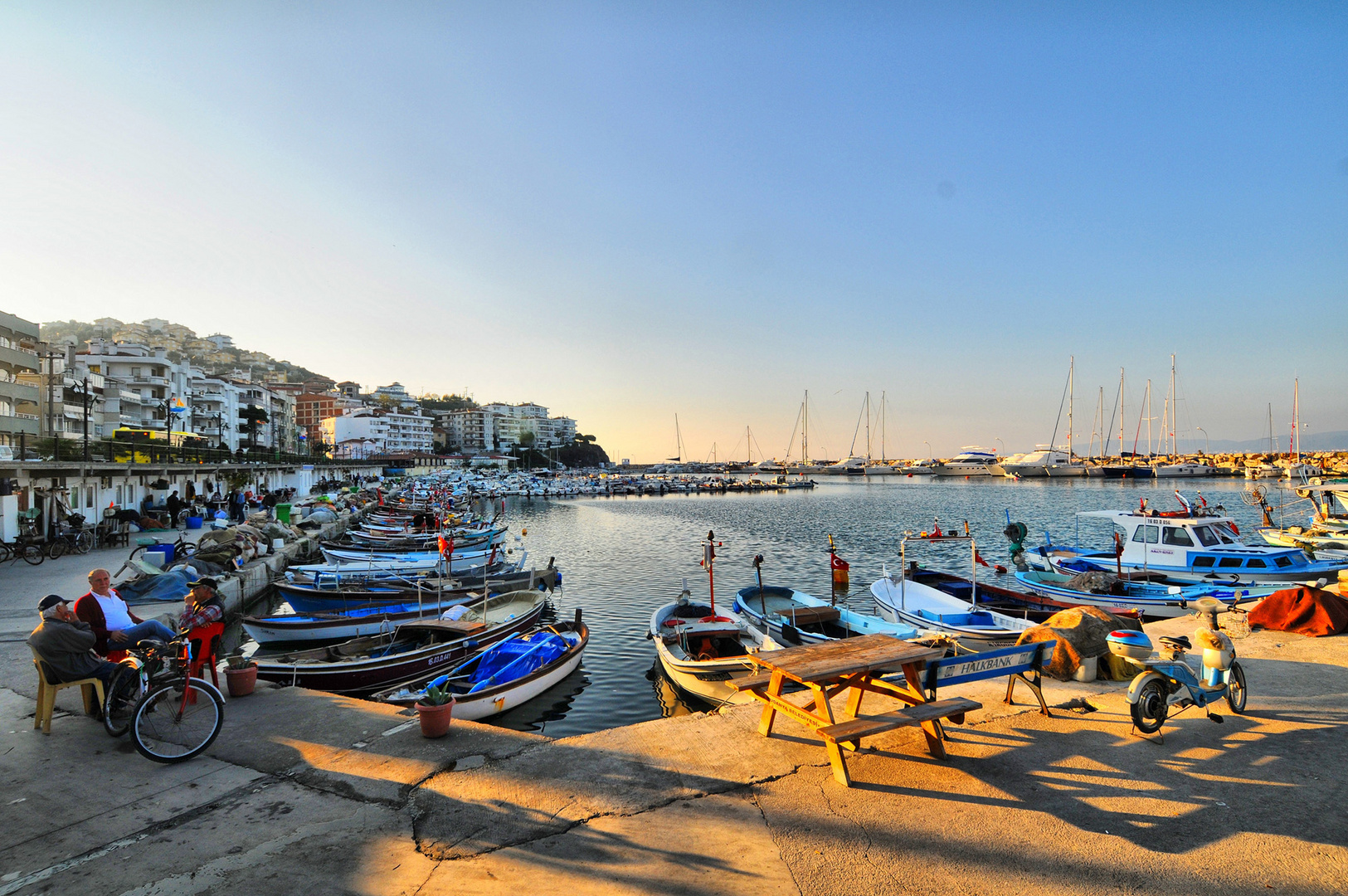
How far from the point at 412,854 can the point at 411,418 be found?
17721 cm

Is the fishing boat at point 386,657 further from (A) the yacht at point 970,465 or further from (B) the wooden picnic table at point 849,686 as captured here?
(A) the yacht at point 970,465

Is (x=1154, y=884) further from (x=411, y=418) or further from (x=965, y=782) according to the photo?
(x=411, y=418)

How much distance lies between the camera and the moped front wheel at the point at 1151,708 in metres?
5.96

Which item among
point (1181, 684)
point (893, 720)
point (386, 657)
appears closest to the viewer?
point (893, 720)

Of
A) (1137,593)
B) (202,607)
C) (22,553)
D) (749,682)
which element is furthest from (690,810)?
(22,553)

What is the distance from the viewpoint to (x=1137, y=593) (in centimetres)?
1691

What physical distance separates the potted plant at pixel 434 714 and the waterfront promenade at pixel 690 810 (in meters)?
0.19

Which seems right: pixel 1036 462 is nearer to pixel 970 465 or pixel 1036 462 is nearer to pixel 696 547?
pixel 970 465

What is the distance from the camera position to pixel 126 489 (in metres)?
29.3

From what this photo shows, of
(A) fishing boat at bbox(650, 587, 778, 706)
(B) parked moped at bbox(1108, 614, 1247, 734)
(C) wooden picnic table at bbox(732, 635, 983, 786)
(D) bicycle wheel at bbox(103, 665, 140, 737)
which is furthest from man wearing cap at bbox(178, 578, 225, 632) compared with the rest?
(B) parked moped at bbox(1108, 614, 1247, 734)

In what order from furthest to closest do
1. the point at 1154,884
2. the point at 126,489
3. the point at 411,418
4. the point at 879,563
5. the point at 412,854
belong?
the point at 411,418 < the point at 879,563 < the point at 126,489 < the point at 412,854 < the point at 1154,884

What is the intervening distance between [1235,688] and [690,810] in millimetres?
6022

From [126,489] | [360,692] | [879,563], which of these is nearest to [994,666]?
[360,692]

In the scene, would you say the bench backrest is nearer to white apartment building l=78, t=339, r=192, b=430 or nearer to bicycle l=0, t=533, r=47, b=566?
bicycle l=0, t=533, r=47, b=566
